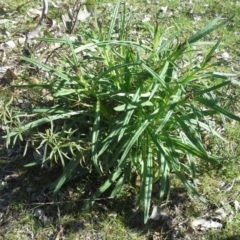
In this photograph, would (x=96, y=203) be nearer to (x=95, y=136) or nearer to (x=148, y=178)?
(x=148, y=178)

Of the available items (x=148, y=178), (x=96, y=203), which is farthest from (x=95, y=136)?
(x=96, y=203)

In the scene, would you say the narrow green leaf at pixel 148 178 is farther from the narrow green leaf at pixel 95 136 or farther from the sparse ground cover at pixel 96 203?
the narrow green leaf at pixel 95 136

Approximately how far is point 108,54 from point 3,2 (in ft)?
7.78

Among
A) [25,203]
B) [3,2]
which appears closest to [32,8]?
[3,2]

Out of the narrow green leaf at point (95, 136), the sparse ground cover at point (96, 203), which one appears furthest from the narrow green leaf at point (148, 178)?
the narrow green leaf at point (95, 136)

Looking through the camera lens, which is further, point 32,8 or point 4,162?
point 32,8

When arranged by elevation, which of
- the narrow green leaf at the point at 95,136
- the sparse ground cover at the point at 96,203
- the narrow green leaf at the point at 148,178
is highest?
the narrow green leaf at the point at 95,136

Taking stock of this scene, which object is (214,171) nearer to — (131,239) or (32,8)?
(131,239)

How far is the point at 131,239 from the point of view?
10.2 ft

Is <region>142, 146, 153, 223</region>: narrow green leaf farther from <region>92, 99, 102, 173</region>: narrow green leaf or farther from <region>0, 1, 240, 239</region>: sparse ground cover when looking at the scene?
<region>92, 99, 102, 173</region>: narrow green leaf

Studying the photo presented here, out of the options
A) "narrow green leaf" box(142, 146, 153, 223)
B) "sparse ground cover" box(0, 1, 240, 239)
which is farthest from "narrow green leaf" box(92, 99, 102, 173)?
"narrow green leaf" box(142, 146, 153, 223)

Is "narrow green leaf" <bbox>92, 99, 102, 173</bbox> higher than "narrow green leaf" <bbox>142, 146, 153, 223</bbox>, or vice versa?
"narrow green leaf" <bbox>92, 99, 102, 173</bbox>

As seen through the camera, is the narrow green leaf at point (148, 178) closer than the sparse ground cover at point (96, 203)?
Yes

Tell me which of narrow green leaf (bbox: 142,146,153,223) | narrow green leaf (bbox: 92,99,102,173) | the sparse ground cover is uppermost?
narrow green leaf (bbox: 92,99,102,173)
